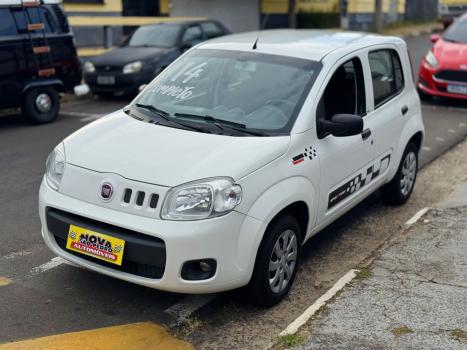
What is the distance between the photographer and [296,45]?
5.21 metres

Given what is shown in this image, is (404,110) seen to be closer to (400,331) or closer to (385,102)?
(385,102)

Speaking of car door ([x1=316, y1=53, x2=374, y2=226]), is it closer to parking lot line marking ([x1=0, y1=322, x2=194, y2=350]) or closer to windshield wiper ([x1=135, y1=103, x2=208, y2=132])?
windshield wiper ([x1=135, y1=103, x2=208, y2=132])

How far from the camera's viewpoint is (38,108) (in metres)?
9.99

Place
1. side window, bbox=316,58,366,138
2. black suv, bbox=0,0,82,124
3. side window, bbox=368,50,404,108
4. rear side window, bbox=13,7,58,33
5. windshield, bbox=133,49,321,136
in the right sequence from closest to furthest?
windshield, bbox=133,49,321,136 < side window, bbox=316,58,366,138 < side window, bbox=368,50,404,108 < black suv, bbox=0,0,82,124 < rear side window, bbox=13,7,58,33

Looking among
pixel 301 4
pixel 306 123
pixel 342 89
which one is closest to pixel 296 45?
pixel 342 89

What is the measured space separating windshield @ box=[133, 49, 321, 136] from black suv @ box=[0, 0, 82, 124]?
4713mm

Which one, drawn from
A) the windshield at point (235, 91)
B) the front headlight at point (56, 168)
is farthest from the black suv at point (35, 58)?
the front headlight at point (56, 168)

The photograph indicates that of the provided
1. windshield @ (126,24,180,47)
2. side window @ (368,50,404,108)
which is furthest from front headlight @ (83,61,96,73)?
side window @ (368,50,404,108)

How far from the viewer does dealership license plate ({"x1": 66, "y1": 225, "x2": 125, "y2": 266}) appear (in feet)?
12.7

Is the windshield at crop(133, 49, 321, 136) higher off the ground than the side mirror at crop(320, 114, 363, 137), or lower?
higher

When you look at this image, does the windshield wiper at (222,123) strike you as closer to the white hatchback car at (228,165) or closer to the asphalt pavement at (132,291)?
the white hatchback car at (228,165)

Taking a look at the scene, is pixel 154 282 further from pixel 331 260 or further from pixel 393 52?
pixel 393 52

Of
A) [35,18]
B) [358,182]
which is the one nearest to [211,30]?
[35,18]

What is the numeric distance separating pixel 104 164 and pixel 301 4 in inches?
966
